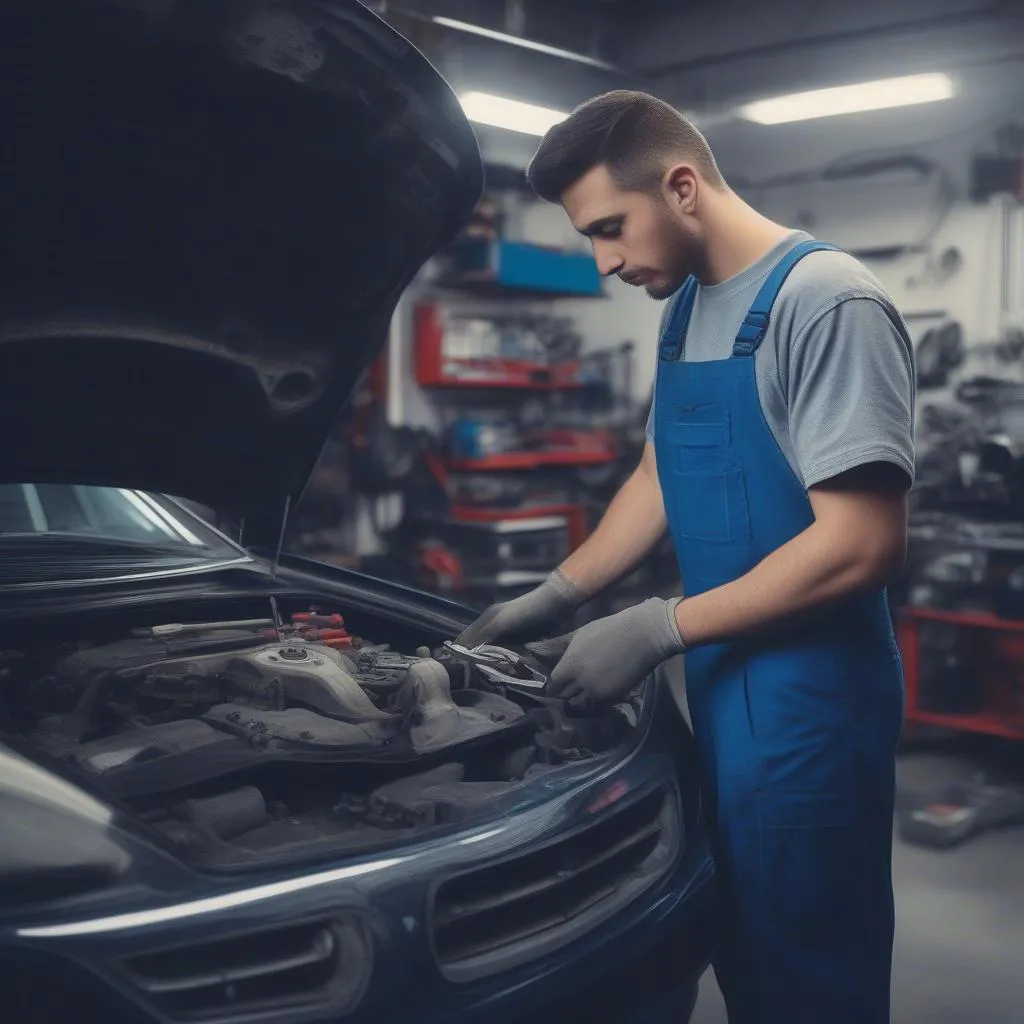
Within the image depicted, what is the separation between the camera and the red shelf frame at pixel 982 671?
3.67 metres

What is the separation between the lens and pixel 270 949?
42.2 inches

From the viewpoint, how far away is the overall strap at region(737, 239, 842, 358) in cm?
138

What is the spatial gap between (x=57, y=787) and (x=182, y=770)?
0.75 feet

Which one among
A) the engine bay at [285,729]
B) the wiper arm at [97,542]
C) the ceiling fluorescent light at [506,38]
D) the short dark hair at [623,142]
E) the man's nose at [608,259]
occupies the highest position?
the ceiling fluorescent light at [506,38]

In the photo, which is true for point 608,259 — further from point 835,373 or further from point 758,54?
point 758,54

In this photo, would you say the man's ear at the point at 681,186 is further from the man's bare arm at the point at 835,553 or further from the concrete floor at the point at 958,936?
the concrete floor at the point at 958,936

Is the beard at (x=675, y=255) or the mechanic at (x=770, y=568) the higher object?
the beard at (x=675, y=255)

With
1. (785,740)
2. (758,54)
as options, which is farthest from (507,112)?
(785,740)

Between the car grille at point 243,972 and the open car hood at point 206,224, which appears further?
the open car hood at point 206,224

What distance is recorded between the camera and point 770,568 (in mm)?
1332

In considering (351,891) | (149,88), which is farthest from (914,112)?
(351,891)

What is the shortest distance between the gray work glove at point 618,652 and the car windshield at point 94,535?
813 mm

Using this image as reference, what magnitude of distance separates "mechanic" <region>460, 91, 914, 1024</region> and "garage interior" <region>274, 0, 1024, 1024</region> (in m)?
2.41

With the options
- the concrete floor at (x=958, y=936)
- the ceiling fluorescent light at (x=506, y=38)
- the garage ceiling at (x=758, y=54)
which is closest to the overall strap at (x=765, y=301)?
the concrete floor at (x=958, y=936)
